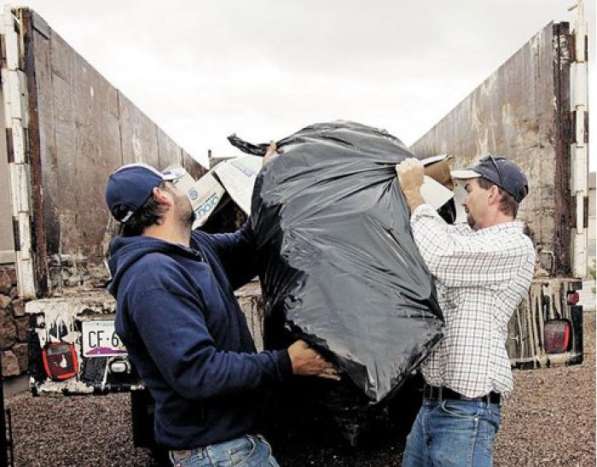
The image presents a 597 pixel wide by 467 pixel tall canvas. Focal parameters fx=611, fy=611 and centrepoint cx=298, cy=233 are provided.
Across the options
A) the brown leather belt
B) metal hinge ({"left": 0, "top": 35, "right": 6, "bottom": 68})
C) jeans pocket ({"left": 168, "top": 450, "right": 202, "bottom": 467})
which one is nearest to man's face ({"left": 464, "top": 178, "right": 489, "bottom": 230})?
the brown leather belt

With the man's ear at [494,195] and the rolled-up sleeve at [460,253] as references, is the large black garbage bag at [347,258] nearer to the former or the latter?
the rolled-up sleeve at [460,253]

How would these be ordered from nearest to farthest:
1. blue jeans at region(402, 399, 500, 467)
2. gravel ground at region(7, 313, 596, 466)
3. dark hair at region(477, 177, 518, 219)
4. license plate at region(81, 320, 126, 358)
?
blue jeans at region(402, 399, 500, 467) → dark hair at region(477, 177, 518, 219) → license plate at region(81, 320, 126, 358) → gravel ground at region(7, 313, 596, 466)

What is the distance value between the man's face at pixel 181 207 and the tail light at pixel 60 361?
93cm

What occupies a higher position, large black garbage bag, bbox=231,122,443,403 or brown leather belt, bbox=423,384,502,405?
large black garbage bag, bbox=231,122,443,403

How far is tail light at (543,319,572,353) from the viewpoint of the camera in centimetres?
235

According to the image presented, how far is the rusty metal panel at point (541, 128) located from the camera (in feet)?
7.92

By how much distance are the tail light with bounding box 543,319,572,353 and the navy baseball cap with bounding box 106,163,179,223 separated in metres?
1.62

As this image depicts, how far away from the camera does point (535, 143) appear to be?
2541 mm

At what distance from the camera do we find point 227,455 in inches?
57.7

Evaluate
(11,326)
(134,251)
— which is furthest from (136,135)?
(11,326)

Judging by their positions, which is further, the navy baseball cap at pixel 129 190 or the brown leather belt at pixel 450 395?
the brown leather belt at pixel 450 395

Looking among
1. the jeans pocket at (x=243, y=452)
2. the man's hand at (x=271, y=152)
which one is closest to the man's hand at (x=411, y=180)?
the man's hand at (x=271, y=152)

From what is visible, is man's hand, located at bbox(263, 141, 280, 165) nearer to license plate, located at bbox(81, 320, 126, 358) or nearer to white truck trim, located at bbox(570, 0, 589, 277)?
license plate, located at bbox(81, 320, 126, 358)

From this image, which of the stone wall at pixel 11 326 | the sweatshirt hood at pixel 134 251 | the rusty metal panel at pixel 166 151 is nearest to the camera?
the sweatshirt hood at pixel 134 251
